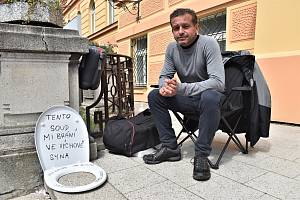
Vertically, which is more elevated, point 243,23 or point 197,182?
point 243,23

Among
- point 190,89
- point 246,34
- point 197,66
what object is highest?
point 246,34

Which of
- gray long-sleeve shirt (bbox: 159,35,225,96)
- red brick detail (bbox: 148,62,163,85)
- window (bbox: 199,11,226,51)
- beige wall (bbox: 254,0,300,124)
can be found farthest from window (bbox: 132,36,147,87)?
gray long-sleeve shirt (bbox: 159,35,225,96)

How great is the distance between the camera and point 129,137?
103 inches

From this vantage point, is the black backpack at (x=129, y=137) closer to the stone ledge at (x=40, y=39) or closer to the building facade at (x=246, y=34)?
the stone ledge at (x=40, y=39)

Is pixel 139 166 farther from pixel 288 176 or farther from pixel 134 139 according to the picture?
pixel 288 176

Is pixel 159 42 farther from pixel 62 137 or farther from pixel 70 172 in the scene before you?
pixel 70 172

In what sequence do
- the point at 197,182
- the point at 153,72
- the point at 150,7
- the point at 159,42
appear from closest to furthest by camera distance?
the point at 197,182
the point at 159,42
the point at 153,72
the point at 150,7

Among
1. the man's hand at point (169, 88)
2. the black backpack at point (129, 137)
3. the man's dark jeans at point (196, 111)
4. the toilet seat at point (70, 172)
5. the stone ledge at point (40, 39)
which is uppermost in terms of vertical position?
the stone ledge at point (40, 39)

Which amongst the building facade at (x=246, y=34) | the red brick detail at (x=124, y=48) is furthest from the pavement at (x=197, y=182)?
the red brick detail at (x=124, y=48)

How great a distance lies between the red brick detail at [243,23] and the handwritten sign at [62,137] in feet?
14.0

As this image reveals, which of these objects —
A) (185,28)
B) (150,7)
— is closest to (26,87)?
(185,28)

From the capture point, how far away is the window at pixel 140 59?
32.6ft

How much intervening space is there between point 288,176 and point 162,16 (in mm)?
7088

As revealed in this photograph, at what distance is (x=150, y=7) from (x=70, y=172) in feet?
25.9
